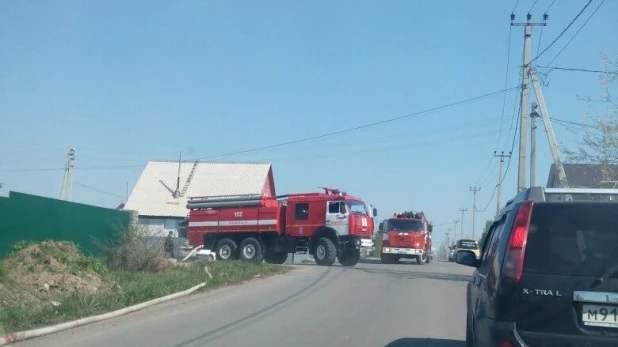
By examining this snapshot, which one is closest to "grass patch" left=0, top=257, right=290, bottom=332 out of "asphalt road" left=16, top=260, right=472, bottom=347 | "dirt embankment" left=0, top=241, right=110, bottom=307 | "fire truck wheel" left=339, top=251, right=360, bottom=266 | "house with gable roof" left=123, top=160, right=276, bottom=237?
"dirt embankment" left=0, top=241, right=110, bottom=307

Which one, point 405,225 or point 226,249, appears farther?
point 405,225

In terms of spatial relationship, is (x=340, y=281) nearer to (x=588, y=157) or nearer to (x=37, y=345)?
(x=588, y=157)

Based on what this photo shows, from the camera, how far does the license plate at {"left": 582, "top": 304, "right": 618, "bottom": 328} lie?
5406 millimetres

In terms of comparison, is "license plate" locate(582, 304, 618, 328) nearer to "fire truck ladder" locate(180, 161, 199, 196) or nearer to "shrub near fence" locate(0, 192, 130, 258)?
"shrub near fence" locate(0, 192, 130, 258)

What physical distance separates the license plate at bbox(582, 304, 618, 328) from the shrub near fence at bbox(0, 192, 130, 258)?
16.0m

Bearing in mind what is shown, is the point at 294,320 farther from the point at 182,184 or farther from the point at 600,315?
the point at 182,184

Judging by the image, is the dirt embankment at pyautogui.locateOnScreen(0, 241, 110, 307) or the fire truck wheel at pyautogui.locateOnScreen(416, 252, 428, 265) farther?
the fire truck wheel at pyautogui.locateOnScreen(416, 252, 428, 265)

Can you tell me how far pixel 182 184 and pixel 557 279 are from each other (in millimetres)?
54311

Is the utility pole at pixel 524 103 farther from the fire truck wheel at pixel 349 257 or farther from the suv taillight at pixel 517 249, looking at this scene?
the suv taillight at pixel 517 249

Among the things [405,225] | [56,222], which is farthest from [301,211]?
[56,222]

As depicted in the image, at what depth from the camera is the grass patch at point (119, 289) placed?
1246cm

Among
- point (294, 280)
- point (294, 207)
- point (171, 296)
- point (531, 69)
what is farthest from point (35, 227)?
point (531, 69)

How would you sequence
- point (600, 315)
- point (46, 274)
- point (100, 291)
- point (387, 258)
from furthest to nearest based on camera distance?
point (387, 258)
point (46, 274)
point (100, 291)
point (600, 315)

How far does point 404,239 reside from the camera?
37906 mm
